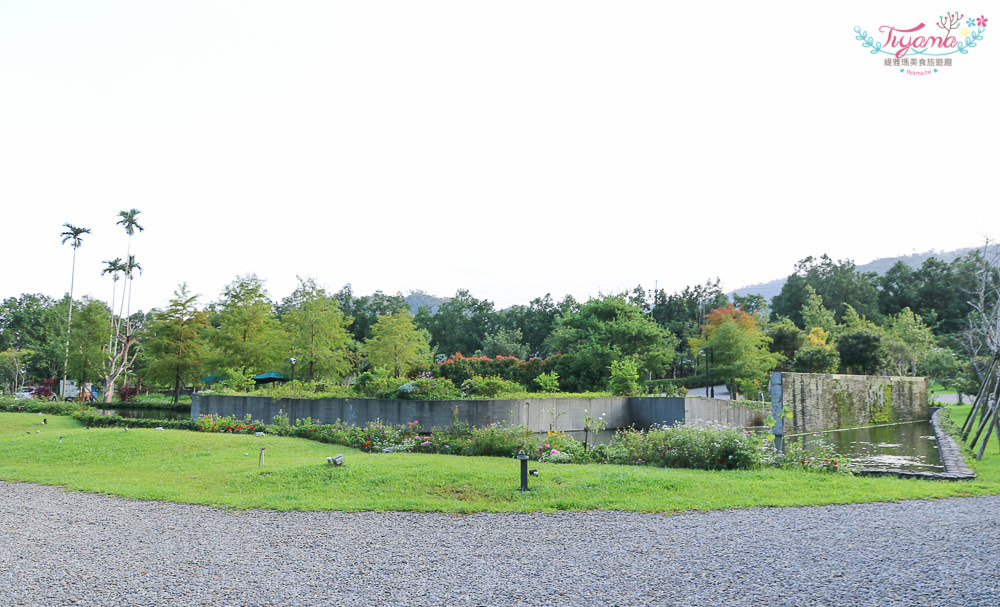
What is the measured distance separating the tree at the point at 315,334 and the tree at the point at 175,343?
5.78 metres

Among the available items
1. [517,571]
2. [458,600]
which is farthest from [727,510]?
[458,600]

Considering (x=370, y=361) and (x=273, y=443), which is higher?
(x=370, y=361)

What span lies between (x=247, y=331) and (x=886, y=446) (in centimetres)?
2736

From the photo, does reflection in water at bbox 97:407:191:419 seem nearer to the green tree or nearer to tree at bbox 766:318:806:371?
the green tree

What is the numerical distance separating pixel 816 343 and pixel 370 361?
28.2 metres

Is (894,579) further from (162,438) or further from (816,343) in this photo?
(816,343)

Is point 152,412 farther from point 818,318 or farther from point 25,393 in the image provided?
point 818,318

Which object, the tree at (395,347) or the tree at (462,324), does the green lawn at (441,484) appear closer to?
the tree at (395,347)

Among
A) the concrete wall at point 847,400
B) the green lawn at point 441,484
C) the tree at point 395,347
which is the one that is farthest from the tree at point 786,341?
the green lawn at point 441,484

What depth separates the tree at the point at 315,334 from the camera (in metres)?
28.4

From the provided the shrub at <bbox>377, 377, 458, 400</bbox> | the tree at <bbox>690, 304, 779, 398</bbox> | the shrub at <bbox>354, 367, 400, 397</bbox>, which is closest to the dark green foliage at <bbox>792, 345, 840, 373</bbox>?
the tree at <bbox>690, 304, 779, 398</bbox>

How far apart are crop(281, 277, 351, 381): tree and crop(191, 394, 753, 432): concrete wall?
7.60 m

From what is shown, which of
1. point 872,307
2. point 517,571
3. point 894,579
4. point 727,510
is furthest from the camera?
point 872,307

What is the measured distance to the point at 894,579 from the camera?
4555mm
